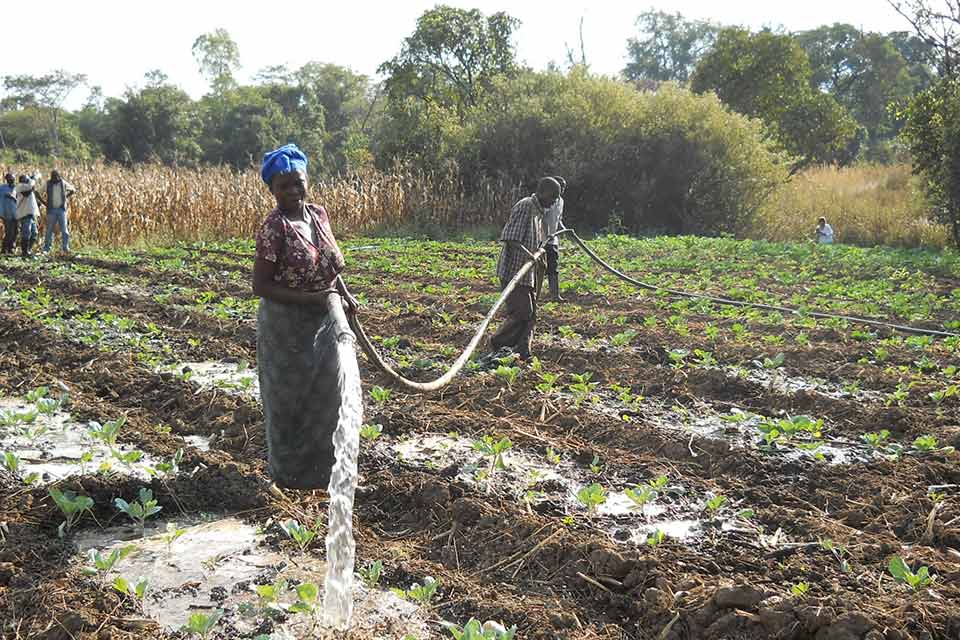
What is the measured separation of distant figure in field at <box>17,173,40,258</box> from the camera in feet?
46.3

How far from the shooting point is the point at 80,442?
4.82 m

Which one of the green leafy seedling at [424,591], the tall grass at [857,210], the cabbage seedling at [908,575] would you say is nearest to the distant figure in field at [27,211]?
the green leafy seedling at [424,591]

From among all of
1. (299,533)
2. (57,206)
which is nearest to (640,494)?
(299,533)

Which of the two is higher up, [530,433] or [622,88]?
[622,88]

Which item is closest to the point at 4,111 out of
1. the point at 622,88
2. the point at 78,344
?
the point at 622,88

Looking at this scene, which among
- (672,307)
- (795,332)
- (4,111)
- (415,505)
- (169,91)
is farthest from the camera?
(4,111)

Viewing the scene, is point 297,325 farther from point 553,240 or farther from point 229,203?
point 229,203

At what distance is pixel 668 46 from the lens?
2259 inches

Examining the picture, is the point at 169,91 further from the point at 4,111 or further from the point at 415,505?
the point at 415,505

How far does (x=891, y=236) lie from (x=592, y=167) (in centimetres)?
692

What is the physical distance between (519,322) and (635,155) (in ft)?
50.6

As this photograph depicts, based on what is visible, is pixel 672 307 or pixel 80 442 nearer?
pixel 80 442

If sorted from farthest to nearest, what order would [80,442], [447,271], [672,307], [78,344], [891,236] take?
[891,236] < [447,271] < [672,307] < [78,344] < [80,442]

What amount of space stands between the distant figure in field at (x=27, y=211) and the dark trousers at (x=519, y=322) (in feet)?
35.0
